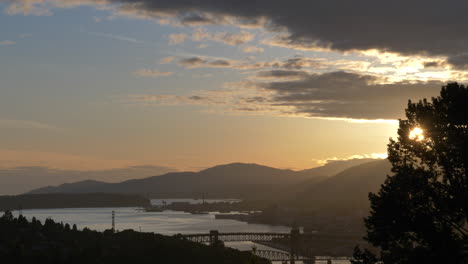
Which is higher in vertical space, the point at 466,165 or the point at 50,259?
the point at 466,165

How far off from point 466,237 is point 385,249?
3364 mm

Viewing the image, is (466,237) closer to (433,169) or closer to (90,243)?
(433,169)

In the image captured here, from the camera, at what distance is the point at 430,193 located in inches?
1019

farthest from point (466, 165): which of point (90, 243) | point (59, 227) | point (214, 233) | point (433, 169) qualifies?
point (214, 233)

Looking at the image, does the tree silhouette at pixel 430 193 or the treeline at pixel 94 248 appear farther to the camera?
the treeline at pixel 94 248

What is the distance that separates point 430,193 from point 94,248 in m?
95.0

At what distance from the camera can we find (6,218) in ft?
495

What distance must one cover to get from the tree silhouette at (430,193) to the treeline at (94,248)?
87.8 m

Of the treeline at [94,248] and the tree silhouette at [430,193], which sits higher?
the tree silhouette at [430,193]

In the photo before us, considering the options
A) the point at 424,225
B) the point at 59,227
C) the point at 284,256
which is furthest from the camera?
the point at 284,256

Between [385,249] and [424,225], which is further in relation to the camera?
[385,249]

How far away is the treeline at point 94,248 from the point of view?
4274 inches

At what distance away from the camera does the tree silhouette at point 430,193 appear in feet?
83.0

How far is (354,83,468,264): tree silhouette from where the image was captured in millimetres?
25312
